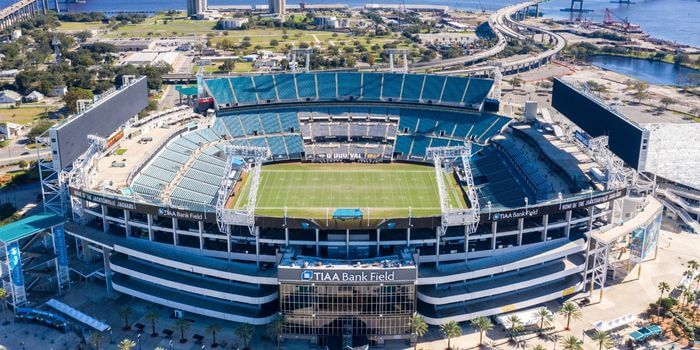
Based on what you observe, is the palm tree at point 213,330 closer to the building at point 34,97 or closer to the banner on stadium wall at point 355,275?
the banner on stadium wall at point 355,275

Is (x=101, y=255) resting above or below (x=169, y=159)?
below

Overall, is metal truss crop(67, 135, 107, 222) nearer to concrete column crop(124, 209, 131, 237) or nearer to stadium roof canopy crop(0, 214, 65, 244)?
stadium roof canopy crop(0, 214, 65, 244)

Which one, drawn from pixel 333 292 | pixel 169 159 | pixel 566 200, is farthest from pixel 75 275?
pixel 566 200

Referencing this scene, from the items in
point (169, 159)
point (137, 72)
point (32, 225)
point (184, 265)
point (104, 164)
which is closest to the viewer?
point (184, 265)

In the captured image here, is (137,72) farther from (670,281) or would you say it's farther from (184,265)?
(670,281)

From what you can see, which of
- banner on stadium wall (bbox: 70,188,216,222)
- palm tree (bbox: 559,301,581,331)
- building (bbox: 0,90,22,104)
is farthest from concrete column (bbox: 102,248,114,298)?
building (bbox: 0,90,22,104)

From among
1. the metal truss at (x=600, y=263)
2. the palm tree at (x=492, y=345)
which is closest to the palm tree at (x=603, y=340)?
the palm tree at (x=492, y=345)
